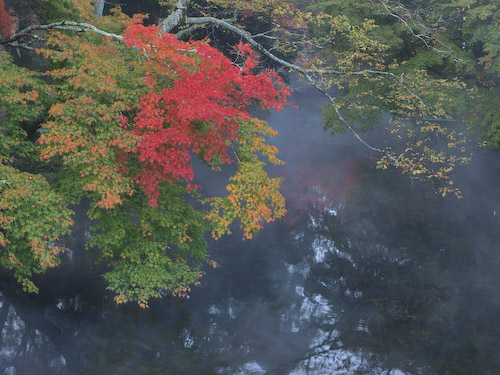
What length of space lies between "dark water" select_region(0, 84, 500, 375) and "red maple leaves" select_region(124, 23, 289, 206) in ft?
16.7

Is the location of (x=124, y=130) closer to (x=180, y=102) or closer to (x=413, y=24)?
(x=180, y=102)

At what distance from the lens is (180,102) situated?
35.7ft

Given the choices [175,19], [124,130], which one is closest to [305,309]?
[124,130]

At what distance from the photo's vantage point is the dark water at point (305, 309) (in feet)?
45.9

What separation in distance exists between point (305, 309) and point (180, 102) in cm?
890

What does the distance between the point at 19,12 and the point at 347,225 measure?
16.8 metres

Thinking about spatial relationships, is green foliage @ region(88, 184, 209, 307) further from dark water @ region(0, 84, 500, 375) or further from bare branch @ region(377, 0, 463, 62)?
bare branch @ region(377, 0, 463, 62)


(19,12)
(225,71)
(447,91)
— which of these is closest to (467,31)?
(447,91)

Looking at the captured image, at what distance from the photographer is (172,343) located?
14.7 metres

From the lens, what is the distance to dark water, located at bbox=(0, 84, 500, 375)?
14.0m

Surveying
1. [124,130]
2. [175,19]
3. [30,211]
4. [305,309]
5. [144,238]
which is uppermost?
[175,19]

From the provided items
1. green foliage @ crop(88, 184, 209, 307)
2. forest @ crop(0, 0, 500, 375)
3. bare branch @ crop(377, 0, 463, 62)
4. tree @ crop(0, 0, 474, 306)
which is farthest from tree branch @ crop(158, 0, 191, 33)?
bare branch @ crop(377, 0, 463, 62)

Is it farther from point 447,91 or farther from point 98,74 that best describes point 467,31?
point 98,74

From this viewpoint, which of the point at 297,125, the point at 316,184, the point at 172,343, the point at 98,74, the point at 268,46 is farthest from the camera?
the point at 297,125
